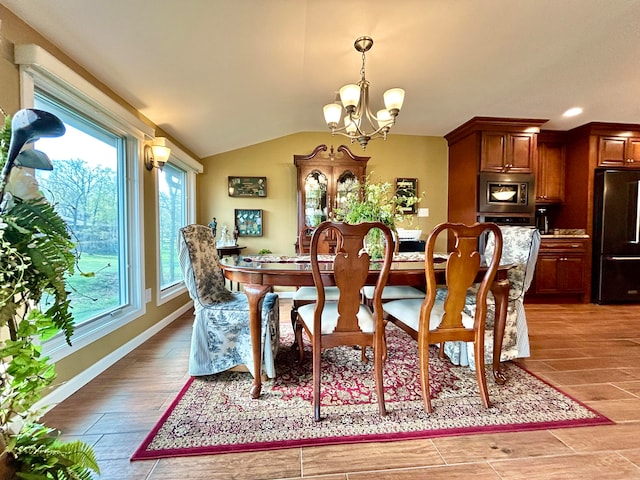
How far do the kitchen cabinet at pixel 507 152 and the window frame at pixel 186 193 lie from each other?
3659 mm

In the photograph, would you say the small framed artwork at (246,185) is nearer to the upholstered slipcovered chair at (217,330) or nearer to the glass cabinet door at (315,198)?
the glass cabinet door at (315,198)

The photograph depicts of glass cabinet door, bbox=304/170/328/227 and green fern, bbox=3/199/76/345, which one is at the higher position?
glass cabinet door, bbox=304/170/328/227

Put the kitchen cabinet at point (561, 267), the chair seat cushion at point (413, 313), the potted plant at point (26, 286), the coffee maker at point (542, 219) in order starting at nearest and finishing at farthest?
the potted plant at point (26, 286), the chair seat cushion at point (413, 313), the kitchen cabinet at point (561, 267), the coffee maker at point (542, 219)

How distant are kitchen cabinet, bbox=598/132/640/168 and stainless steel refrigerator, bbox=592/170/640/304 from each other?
0.68 feet

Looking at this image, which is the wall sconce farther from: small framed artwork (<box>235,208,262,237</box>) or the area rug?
the area rug

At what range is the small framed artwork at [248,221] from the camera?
4.37m

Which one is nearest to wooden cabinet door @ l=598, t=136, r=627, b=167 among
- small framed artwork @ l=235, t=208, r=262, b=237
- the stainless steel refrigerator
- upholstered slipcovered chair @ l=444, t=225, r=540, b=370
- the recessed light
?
the stainless steel refrigerator

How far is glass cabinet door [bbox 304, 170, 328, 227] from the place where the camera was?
4.14 metres

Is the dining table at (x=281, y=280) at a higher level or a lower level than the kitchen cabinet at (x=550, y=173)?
lower

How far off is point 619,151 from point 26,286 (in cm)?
590

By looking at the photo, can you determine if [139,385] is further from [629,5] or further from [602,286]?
Result: [602,286]

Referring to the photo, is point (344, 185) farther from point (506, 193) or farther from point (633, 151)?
point (633, 151)

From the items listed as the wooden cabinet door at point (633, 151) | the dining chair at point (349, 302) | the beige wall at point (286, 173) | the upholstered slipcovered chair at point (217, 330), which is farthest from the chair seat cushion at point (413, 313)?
the wooden cabinet door at point (633, 151)

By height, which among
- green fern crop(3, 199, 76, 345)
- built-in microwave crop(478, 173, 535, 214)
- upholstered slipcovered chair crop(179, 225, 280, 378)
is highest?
built-in microwave crop(478, 173, 535, 214)
